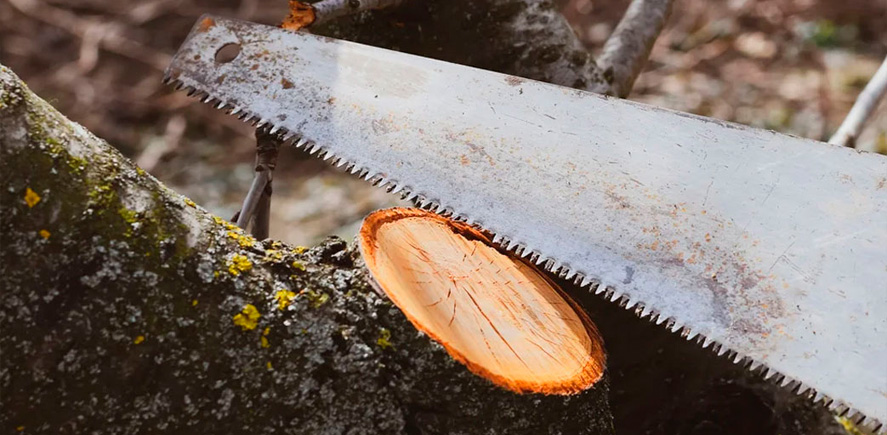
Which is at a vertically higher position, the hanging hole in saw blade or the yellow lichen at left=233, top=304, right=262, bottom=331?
the hanging hole in saw blade

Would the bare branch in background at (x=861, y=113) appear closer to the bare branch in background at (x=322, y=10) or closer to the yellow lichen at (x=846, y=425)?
the yellow lichen at (x=846, y=425)

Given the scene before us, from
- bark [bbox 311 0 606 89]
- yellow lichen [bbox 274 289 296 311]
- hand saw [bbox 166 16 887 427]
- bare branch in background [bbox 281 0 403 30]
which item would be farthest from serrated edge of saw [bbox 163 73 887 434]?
yellow lichen [bbox 274 289 296 311]

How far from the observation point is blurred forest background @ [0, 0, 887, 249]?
4359 millimetres

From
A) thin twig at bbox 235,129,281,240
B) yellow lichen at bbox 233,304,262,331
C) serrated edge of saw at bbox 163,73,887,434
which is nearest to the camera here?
yellow lichen at bbox 233,304,262,331

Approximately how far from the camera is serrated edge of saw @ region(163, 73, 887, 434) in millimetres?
1386

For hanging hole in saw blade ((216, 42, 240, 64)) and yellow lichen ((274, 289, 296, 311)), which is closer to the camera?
yellow lichen ((274, 289, 296, 311))

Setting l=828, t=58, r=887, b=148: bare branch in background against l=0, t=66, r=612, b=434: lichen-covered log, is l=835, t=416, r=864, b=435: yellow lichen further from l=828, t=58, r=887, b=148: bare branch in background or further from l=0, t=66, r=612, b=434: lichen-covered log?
l=0, t=66, r=612, b=434: lichen-covered log

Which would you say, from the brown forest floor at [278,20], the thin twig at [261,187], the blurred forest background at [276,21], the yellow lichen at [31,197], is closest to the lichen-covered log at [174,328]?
the yellow lichen at [31,197]

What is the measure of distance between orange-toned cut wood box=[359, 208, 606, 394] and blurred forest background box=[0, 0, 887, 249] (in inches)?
96.8

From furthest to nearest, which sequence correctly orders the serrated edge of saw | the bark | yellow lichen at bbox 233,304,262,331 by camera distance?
1. the bark
2. the serrated edge of saw
3. yellow lichen at bbox 233,304,262,331

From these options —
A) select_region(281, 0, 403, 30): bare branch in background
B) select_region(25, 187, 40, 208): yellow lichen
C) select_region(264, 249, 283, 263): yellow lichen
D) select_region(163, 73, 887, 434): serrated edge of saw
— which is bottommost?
select_region(163, 73, 887, 434): serrated edge of saw

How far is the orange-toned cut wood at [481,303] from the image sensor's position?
4.16 ft

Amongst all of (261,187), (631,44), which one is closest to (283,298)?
(261,187)

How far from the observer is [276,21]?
5277 mm
